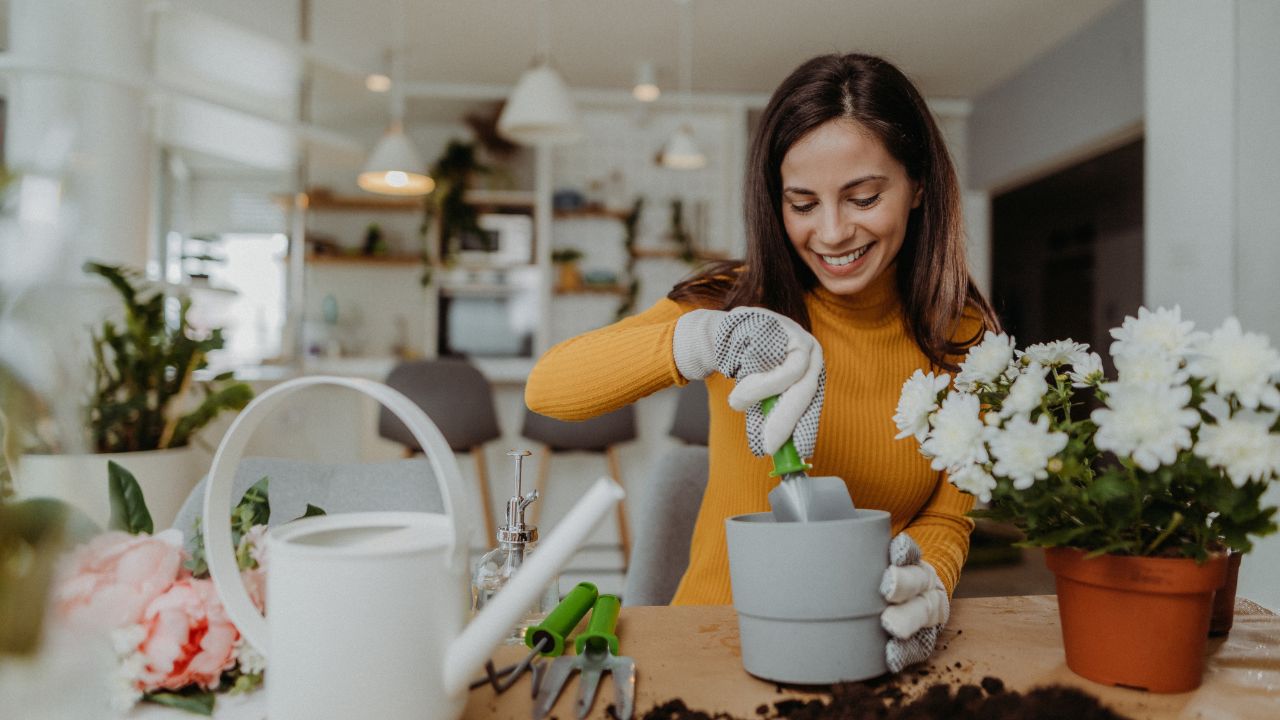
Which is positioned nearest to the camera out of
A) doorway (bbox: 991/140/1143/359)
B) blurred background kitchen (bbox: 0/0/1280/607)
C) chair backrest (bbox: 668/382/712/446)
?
blurred background kitchen (bbox: 0/0/1280/607)

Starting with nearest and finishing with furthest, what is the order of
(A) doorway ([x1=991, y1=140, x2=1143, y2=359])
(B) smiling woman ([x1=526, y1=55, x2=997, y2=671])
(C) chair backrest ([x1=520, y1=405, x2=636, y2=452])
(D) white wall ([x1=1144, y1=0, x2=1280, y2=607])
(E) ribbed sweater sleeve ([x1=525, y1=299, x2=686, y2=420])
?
1. (E) ribbed sweater sleeve ([x1=525, y1=299, x2=686, y2=420])
2. (B) smiling woman ([x1=526, y1=55, x2=997, y2=671])
3. (D) white wall ([x1=1144, y1=0, x2=1280, y2=607])
4. (C) chair backrest ([x1=520, y1=405, x2=636, y2=452])
5. (A) doorway ([x1=991, y1=140, x2=1143, y2=359])

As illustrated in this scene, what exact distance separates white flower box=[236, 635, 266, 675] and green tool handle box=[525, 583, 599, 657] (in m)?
0.20

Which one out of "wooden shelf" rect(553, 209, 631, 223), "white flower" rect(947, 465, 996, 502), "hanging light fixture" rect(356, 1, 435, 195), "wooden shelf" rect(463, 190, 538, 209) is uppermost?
"wooden shelf" rect(463, 190, 538, 209)

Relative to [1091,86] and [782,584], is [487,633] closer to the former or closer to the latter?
[782,584]

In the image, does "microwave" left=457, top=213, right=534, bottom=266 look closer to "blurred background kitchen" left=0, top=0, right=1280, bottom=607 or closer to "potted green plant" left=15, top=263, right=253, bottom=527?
Result: "blurred background kitchen" left=0, top=0, right=1280, bottom=607

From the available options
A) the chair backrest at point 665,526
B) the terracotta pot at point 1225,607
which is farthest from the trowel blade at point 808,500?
the chair backrest at point 665,526

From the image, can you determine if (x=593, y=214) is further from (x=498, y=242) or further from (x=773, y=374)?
(x=773, y=374)

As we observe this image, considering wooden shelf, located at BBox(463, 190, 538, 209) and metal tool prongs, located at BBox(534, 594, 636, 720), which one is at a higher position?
wooden shelf, located at BBox(463, 190, 538, 209)

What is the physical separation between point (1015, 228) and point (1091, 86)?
3.95 metres

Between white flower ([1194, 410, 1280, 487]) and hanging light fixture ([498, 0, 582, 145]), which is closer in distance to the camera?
white flower ([1194, 410, 1280, 487])

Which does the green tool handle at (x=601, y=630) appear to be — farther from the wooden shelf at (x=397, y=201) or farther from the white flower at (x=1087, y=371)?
the wooden shelf at (x=397, y=201)

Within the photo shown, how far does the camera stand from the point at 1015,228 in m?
7.91

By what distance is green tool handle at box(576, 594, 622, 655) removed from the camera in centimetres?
67

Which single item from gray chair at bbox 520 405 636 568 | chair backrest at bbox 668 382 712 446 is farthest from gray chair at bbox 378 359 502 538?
chair backrest at bbox 668 382 712 446
